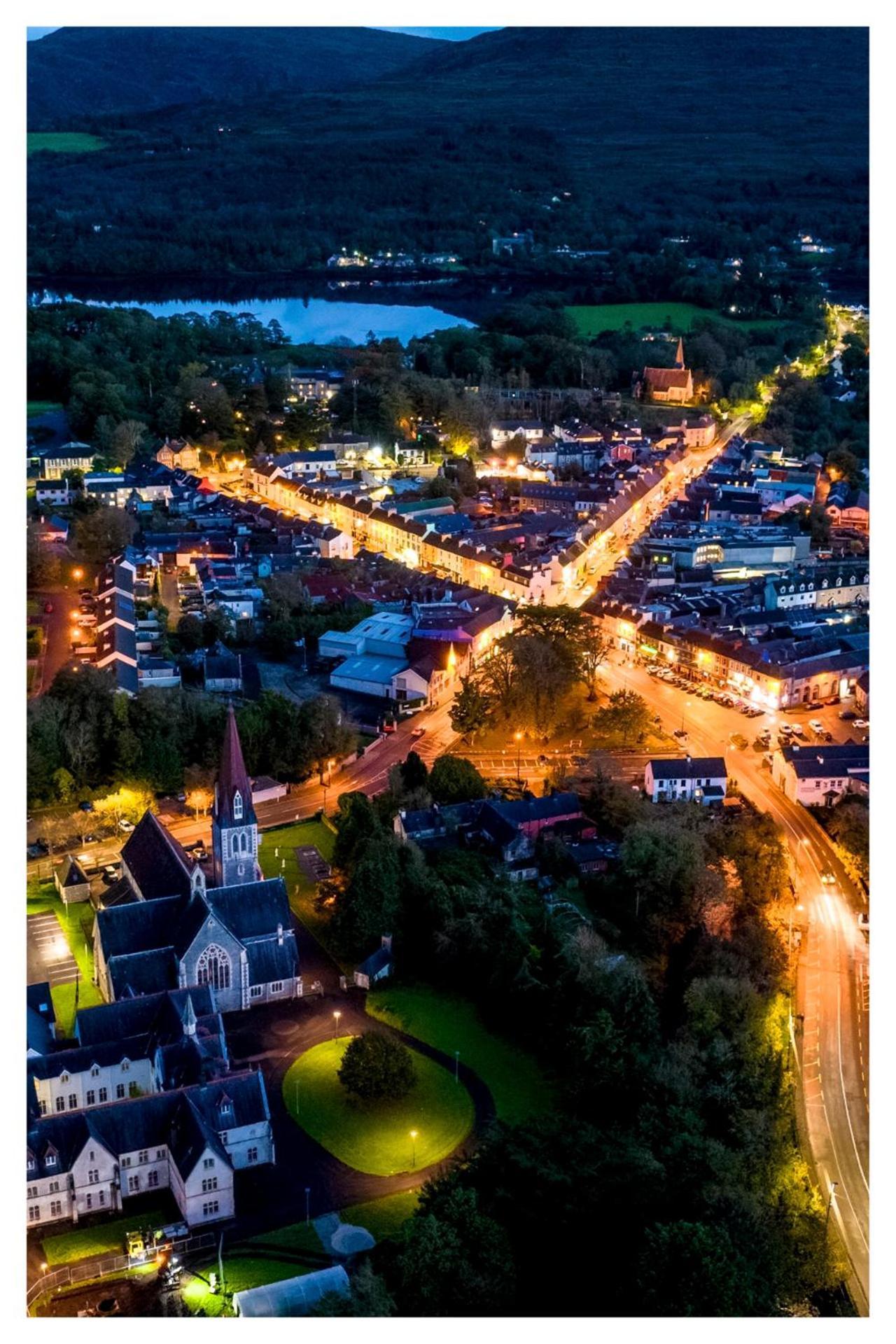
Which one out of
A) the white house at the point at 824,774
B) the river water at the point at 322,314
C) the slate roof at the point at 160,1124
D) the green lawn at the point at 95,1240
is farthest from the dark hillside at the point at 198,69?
the green lawn at the point at 95,1240

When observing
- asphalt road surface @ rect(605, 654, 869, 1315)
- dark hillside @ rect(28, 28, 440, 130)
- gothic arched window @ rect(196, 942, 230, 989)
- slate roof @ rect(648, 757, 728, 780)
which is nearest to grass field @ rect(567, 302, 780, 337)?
dark hillside @ rect(28, 28, 440, 130)

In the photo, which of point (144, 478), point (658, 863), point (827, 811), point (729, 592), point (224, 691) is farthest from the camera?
point (144, 478)

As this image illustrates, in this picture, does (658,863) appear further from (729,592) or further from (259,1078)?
(729,592)

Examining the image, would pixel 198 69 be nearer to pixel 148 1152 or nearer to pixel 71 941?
pixel 71 941

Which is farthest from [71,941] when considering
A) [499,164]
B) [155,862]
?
[499,164]

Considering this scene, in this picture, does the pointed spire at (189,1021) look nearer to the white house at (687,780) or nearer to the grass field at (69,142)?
the white house at (687,780)

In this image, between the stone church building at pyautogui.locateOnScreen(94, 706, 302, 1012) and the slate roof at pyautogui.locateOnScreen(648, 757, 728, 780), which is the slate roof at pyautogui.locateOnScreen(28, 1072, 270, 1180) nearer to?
the stone church building at pyautogui.locateOnScreen(94, 706, 302, 1012)

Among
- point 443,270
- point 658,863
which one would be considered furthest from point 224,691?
point 443,270
